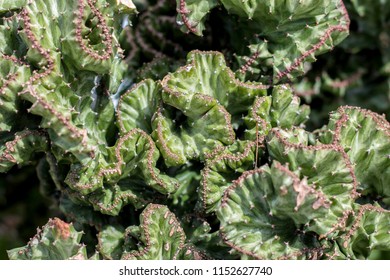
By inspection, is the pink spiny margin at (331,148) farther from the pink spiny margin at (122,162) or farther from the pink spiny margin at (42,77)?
the pink spiny margin at (42,77)

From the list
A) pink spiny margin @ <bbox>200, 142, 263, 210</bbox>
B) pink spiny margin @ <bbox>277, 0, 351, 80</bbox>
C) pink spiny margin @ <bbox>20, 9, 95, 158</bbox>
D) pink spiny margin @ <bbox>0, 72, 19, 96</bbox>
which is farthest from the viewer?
pink spiny margin @ <bbox>277, 0, 351, 80</bbox>

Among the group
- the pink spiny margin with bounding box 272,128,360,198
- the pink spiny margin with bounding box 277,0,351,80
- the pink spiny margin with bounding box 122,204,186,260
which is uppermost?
the pink spiny margin with bounding box 277,0,351,80

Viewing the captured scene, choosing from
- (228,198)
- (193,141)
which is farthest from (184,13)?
(228,198)

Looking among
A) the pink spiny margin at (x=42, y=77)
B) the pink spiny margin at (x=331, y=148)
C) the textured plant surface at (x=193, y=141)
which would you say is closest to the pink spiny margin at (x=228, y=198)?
the textured plant surface at (x=193, y=141)

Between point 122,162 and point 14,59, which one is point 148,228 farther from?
point 14,59

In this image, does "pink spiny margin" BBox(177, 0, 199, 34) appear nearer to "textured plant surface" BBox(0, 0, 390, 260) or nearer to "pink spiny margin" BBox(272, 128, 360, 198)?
"textured plant surface" BBox(0, 0, 390, 260)

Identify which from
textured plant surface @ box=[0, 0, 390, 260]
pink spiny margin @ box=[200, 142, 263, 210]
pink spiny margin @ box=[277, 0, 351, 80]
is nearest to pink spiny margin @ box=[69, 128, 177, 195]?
textured plant surface @ box=[0, 0, 390, 260]
